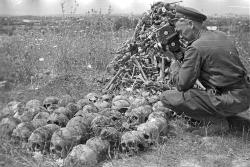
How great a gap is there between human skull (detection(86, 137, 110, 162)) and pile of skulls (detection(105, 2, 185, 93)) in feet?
6.65

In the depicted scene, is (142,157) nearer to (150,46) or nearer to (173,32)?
(173,32)

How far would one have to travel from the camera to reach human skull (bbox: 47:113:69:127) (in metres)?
4.93

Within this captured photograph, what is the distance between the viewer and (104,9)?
9617 millimetres

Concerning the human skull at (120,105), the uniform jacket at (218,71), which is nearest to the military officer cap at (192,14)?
the uniform jacket at (218,71)

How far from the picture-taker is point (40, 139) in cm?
448

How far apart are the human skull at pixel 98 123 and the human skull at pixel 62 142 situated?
0.24 metres

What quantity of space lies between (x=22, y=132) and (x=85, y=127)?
31.5 inches

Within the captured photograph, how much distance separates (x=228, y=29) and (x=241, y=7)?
834mm

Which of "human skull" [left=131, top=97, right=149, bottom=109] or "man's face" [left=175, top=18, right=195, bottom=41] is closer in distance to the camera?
"man's face" [left=175, top=18, right=195, bottom=41]

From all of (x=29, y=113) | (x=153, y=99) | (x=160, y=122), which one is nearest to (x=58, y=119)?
(x=29, y=113)

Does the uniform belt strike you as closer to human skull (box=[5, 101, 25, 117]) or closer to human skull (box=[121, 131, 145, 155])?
human skull (box=[121, 131, 145, 155])

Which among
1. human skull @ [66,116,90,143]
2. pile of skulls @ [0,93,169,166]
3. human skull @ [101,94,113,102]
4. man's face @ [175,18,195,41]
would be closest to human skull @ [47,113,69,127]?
pile of skulls @ [0,93,169,166]

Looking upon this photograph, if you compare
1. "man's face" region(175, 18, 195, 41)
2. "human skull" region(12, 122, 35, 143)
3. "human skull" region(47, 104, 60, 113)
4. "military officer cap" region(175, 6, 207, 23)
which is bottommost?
"human skull" region(12, 122, 35, 143)

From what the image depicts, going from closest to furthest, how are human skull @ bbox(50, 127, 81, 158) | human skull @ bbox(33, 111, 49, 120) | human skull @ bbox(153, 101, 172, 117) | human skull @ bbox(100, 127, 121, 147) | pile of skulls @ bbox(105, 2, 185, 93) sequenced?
human skull @ bbox(50, 127, 81, 158) → human skull @ bbox(100, 127, 121, 147) → human skull @ bbox(33, 111, 49, 120) → human skull @ bbox(153, 101, 172, 117) → pile of skulls @ bbox(105, 2, 185, 93)
